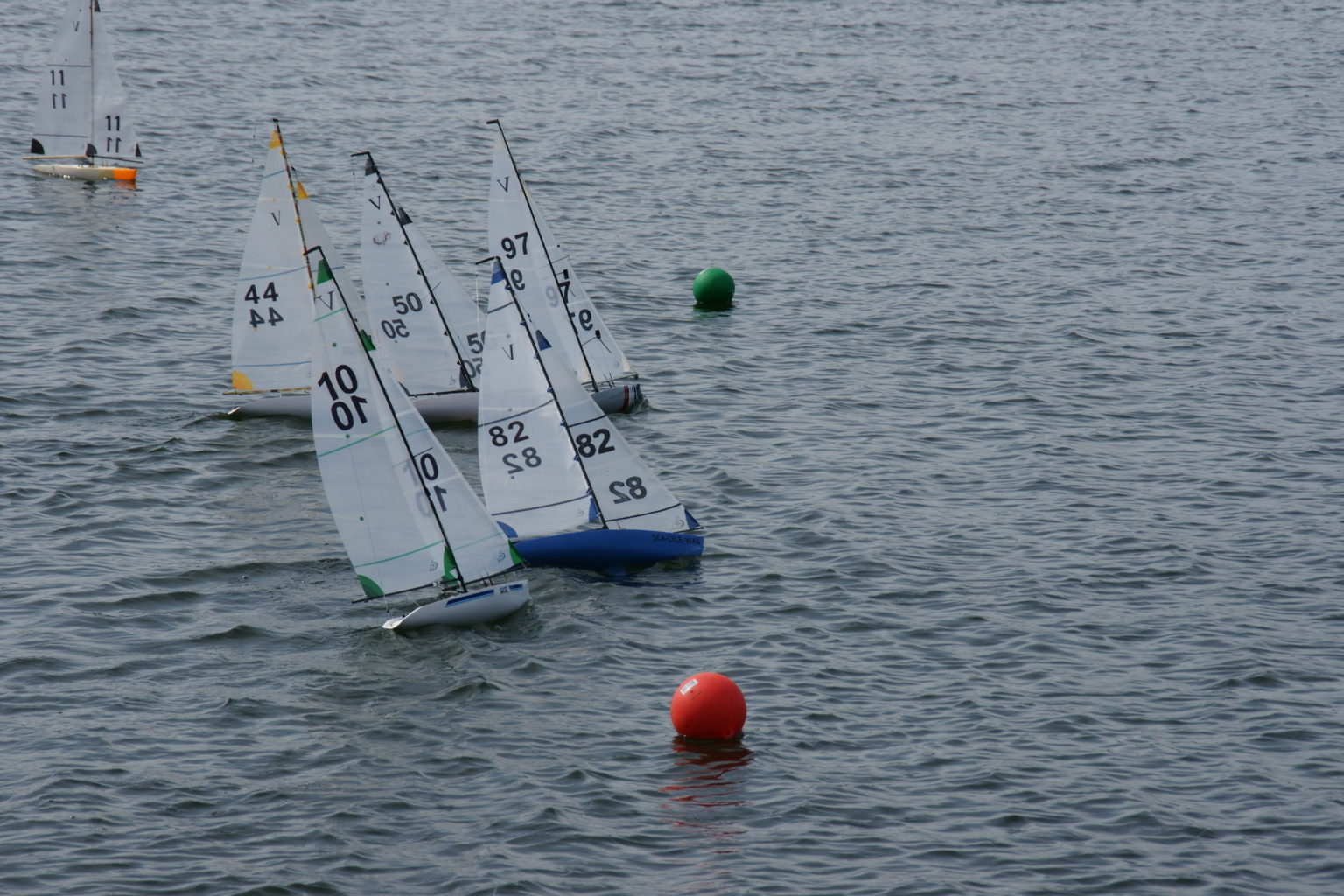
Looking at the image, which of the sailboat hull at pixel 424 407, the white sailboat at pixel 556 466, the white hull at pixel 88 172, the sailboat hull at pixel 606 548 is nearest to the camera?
the sailboat hull at pixel 606 548

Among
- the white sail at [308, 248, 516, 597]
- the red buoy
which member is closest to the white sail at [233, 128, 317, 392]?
the white sail at [308, 248, 516, 597]

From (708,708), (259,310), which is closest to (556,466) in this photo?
(708,708)

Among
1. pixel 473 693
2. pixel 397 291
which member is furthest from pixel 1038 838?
pixel 397 291

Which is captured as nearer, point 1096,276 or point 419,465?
point 419,465

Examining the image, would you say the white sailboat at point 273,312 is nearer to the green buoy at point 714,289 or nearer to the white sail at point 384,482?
the white sail at point 384,482

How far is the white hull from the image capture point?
1731 inches

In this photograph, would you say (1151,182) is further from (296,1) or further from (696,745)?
(296,1)

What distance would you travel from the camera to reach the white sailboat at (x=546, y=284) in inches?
1093

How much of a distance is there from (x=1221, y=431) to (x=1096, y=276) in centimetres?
1087

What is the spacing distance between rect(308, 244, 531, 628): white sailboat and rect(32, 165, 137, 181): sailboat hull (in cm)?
2673

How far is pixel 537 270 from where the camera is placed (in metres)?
28.2

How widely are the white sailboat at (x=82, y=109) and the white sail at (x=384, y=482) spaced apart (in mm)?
27296

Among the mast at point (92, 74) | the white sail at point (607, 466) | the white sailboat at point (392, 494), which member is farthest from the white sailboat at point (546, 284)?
the mast at point (92, 74)

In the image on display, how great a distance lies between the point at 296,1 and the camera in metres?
69.7
